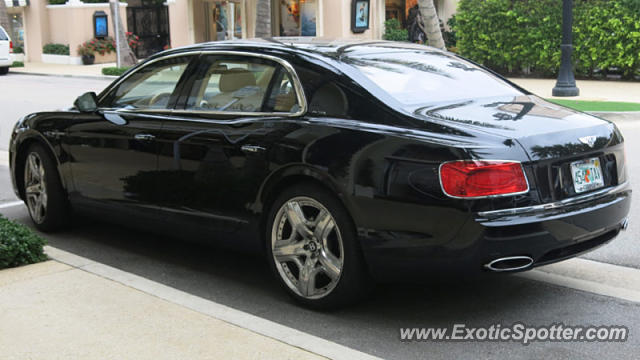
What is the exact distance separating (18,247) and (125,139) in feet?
3.51

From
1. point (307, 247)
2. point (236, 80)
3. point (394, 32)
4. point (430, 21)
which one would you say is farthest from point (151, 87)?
point (394, 32)

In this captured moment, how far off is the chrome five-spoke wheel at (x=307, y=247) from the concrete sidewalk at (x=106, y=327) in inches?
24.8

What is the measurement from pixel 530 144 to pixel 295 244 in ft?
4.97

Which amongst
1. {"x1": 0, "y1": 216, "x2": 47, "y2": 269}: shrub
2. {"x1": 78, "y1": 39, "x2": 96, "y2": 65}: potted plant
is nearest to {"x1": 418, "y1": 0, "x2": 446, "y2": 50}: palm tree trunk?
{"x1": 0, "y1": 216, "x2": 47, "y2": 269}: shrub

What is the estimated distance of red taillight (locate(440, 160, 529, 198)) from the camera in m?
4.42

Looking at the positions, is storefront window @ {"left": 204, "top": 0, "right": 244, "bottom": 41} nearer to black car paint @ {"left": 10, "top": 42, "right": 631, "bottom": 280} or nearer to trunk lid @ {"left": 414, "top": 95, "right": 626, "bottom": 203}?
black car paint @ {"left": 10, "top": 42, "right": 631, "bottom": 280}

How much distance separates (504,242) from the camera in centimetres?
443

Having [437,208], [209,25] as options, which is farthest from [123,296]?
[209,25]

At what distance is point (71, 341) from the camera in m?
4.50

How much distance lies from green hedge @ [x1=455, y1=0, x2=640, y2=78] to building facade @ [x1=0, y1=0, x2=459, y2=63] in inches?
224

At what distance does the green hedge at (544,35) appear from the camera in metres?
22.2

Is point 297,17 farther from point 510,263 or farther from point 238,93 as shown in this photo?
point 510,263

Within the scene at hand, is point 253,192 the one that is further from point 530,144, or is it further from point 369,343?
point 530,144

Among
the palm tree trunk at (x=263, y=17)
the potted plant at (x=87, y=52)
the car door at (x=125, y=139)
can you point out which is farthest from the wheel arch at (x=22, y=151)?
the potted plant at (x=87, y=52)
